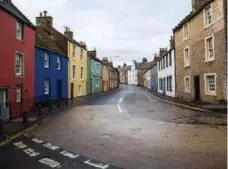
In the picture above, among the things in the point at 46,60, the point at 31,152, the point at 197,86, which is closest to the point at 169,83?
the point at 197,86

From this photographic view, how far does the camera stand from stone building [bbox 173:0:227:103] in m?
20.8

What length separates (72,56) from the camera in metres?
37.7

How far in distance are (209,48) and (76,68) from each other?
21.0m

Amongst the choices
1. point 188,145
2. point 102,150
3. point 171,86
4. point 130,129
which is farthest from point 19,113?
point 171,86

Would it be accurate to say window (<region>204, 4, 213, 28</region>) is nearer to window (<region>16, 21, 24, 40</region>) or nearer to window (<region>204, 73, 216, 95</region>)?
window (<region>204, 73, 216, 95</region>)

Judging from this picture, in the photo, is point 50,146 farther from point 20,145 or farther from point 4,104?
point 4,104

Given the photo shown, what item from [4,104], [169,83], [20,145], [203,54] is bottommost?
[20,145]

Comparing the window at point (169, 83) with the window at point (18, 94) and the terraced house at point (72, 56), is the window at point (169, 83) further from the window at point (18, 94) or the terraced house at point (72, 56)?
the window at point (18, 94)

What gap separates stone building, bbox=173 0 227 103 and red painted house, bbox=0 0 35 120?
14461mm

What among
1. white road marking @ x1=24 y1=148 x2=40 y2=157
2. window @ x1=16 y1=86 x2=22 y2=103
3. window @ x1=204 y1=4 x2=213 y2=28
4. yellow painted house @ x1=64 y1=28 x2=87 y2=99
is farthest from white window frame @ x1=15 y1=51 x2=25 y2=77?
yellow painted house @ x1=64 y1=28 x2=87 y2=99

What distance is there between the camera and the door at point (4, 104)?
52.4 feet

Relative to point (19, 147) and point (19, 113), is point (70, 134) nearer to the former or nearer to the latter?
point (19, 147)

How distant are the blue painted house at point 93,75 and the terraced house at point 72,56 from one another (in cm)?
387

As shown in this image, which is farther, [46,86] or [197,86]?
[46,86]
